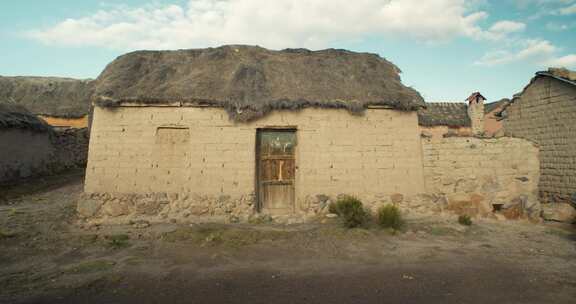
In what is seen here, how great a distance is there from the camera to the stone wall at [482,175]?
757 centimetres

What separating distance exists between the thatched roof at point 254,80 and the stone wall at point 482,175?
4.84 ft

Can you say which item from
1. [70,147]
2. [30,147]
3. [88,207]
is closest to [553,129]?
[88,207]

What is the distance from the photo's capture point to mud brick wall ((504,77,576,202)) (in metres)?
8.84

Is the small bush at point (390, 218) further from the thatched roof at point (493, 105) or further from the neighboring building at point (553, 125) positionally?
the thatched roof at point (493, 105)

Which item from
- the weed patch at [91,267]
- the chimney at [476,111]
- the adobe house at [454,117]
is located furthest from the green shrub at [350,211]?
the chimney at [476,111]

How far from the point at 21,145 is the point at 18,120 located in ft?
3.09

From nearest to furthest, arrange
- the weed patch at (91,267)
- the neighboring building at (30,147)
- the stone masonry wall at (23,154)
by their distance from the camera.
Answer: the weed patch at (91,267)
the stone masonry wall at (23,154)
the neighboring building at (30,147)

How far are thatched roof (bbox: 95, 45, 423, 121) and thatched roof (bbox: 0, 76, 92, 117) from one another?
53.0ft

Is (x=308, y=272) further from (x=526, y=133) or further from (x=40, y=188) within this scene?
(x=40, y=188)

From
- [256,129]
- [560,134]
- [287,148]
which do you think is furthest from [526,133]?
[256,129]

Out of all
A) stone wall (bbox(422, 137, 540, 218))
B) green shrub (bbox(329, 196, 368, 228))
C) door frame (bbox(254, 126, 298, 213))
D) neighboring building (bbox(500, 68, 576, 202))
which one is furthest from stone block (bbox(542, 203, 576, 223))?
door frame (bbox(254, 126, 298, 213))

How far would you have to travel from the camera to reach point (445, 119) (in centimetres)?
1995

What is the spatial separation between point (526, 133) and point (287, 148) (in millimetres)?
8392

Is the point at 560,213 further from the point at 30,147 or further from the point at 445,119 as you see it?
the point at 30,147
